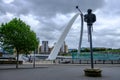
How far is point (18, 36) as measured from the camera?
38219mm

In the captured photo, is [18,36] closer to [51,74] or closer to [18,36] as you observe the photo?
[18,36]

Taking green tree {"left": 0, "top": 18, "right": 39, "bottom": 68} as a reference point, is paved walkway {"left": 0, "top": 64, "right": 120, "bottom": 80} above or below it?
below

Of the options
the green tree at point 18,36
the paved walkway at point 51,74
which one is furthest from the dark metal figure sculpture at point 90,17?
the green tree at point 18,36

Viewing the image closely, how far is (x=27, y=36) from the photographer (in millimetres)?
39000

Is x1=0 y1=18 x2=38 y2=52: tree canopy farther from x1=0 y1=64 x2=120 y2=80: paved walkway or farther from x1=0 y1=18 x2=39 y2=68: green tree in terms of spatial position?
x1=0 y1=64 x2=120 y2=80: paved walkway

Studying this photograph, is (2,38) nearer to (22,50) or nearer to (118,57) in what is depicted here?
(22,50)

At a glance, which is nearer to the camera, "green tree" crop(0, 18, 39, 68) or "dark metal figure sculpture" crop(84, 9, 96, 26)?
"dark metal figure sculpture" crop(84, 9, 96, 26)

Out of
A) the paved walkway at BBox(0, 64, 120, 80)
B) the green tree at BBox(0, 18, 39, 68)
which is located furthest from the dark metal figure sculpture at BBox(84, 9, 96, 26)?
the green tree at BBox(0, 18, 39, 68)

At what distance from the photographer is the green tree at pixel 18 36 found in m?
38.1

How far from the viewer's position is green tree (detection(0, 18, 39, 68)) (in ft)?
125

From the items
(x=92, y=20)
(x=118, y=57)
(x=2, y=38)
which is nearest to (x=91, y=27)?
(x=92, y=20)

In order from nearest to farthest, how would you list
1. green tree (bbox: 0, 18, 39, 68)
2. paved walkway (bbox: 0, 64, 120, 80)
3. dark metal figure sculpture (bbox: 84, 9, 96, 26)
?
paved walkway (bbox: 0, 64, 120, 80) < dark metal figure sculpture (bbox: 84, 9, 96, 26) < green tree (bbox: 0, 18, 39, 68)

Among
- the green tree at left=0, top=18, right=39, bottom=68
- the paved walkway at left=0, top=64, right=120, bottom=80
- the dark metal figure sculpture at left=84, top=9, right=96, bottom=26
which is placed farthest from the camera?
the green tree at left=0, top=18, right=39, bottom=68

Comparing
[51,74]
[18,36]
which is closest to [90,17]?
[51,74]
